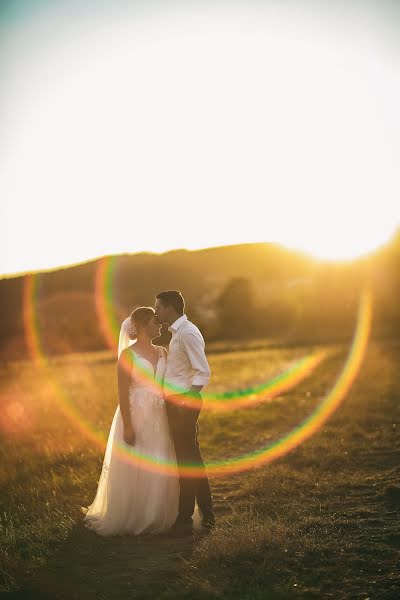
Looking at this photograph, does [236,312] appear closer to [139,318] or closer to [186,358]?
[139,318]

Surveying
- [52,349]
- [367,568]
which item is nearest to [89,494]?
[367,568]

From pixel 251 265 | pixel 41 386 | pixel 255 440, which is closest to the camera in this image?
pixel 255 440

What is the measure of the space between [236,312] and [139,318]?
173 ft

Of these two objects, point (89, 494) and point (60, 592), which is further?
point (89, 494)

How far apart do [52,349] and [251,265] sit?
165 feet

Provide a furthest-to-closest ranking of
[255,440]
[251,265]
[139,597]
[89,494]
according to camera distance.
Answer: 1. [251,265]
2. [255,440]
3. [89,494]
4. [139,597]

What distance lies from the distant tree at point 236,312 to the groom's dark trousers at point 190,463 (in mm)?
48920

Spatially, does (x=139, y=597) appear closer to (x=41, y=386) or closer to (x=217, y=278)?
(x=41, y=386)

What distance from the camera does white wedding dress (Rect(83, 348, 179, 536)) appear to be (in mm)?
5789

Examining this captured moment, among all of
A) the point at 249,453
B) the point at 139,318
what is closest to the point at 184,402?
the point at 139,318

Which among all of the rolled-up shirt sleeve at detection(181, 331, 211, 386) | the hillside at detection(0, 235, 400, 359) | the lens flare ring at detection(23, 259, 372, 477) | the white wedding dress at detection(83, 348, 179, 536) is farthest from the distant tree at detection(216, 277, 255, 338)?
the rolled-up shirt sleeve at detection(181, 331, 211, 386)

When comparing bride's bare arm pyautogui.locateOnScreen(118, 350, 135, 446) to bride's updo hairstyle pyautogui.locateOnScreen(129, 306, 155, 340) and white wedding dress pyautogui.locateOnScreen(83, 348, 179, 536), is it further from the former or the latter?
bride's updo hairstyle pyautogui.locateOnScreen(129, 306, 155, 340)

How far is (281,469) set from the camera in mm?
7758

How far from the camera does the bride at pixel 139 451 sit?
5805 millimetres
